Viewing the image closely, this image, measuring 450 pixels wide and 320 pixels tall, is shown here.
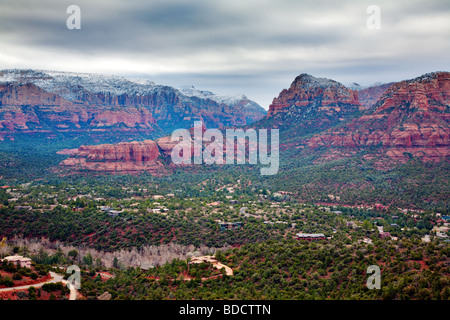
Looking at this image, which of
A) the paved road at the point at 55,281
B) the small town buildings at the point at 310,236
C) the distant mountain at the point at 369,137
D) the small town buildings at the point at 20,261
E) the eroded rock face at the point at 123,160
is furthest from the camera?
the eroded rock face at the point at 123,160

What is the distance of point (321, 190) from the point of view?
99562 mm

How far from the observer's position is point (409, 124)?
113750mm

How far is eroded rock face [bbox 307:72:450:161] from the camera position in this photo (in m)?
108

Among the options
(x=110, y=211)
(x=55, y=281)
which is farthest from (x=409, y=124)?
(x=55, y=281)

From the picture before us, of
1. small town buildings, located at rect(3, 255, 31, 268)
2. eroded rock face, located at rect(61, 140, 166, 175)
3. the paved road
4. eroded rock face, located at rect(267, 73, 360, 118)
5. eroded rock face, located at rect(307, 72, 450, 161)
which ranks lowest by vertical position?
the paved road

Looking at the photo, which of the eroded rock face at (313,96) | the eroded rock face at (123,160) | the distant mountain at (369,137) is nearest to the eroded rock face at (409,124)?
the distant mountain at (369,137)

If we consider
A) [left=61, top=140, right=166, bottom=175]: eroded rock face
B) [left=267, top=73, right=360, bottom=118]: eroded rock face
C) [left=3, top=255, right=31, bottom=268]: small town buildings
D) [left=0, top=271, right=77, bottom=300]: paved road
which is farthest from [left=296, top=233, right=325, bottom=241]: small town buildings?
[left=267, top=73, right=360, bottom=118]: eroded rock face

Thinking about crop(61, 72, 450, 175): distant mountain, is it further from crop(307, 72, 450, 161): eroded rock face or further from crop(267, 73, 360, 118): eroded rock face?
crop(267, 73, 360, 118): eroded rock face

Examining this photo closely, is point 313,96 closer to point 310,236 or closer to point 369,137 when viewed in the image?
point 369,137

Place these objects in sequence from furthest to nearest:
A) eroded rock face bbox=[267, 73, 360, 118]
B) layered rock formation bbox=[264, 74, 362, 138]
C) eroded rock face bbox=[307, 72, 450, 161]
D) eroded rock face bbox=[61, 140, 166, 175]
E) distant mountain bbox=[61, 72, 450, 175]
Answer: eroded rock face bbox=[267, 73, 360, 118]
layered rock formation bbox=[264, 74, 362, 138]
eroded rock face bbox=[61, 140, 166, 175]
distant mountain bbox=[61, 72, 450, 175]
eroded rock face bbox=[307, 72, 450, 161]

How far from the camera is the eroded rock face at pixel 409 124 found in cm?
10844

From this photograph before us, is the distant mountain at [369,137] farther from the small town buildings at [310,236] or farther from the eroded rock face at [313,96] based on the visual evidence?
the small town buildings at [310,236]

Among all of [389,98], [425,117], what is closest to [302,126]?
[389,98]

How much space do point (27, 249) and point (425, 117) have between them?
334 feet
